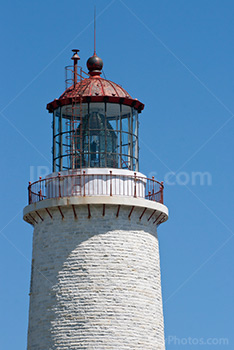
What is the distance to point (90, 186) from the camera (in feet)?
145

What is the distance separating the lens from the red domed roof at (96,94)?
4494cm

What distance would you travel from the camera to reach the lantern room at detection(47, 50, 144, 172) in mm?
44844

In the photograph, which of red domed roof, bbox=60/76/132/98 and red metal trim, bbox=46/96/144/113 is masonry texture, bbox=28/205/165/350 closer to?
red metal trim, bbox=46/96/144/113

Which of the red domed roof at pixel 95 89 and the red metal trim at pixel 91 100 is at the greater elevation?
the red domed roof at pixel 95 89

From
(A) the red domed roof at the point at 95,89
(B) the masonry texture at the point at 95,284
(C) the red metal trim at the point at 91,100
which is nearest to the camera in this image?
(B) the masonry texture at the point at 95,284

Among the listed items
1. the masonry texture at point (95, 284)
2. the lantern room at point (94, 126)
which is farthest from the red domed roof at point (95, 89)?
the masonry texture at point (95, 284)

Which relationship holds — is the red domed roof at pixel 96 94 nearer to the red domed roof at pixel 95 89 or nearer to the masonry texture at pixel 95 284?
the red domed roof at pixel 95 89

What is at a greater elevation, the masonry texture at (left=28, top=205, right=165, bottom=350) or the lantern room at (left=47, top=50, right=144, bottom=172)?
the lantern room at (left=47, top=50, right=144, bottom=172)

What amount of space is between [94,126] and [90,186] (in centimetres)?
253

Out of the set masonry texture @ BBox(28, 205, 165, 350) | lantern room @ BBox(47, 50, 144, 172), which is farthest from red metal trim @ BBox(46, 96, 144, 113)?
masonry texture @ BBox(28, 205, 165, 350)

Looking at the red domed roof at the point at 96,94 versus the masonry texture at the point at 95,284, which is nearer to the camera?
the masonry texture at the point at 95,284

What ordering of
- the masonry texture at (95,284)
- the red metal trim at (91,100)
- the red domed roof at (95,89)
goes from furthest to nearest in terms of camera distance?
the red domed roof at (95,89), the red metal trim at (91,100), the masonry texture at (95,284)

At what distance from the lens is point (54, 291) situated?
43219mm

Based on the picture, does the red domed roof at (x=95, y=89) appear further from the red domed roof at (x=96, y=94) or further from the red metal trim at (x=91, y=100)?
the red metal trim at (x=91, y=100)
